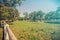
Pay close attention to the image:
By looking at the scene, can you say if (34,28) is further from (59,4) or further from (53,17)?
(59,4)

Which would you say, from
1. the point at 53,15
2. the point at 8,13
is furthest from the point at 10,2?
the point at 53,15

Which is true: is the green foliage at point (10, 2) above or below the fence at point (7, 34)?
above

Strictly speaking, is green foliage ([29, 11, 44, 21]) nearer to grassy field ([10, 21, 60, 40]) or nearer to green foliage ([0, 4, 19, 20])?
grassy field ([10, 21, 60, 40])

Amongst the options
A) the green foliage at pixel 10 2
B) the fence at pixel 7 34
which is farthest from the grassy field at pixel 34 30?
the green foliage at pixel 10 2

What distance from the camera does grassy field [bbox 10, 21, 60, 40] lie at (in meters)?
2.01

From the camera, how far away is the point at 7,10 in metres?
2.03

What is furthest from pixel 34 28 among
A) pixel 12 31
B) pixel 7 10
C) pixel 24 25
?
pixel 7 10

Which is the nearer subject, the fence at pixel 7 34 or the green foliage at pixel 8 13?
the fence at pixel 7 34

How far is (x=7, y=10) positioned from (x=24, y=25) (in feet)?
0.93

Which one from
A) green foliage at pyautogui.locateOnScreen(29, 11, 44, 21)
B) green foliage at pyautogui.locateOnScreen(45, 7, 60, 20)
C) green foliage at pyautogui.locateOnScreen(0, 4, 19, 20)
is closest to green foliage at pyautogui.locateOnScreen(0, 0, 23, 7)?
green foliage at pyautogui.locateOnScreen(0, 4, 19, 20)

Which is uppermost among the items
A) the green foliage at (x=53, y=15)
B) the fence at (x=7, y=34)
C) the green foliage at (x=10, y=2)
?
the green foliage at (x=10, y=2)

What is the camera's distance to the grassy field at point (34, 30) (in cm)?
201

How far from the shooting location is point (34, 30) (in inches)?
80.6

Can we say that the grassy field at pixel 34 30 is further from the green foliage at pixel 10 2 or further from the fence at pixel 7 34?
the green foliage at pixel 10 2
